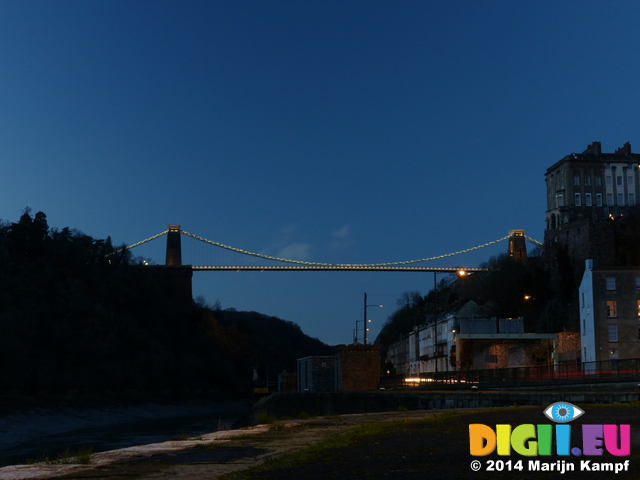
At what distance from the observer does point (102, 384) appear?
80250 millimetres

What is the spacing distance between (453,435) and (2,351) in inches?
2373

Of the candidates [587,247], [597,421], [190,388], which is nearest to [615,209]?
[587,247]

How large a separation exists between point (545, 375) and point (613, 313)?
52.0ft

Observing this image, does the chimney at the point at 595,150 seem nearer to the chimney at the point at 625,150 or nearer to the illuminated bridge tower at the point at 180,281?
the chimney at the point at 625,150

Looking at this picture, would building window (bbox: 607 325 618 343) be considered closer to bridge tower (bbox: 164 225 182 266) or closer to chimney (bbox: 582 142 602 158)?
chimney (bbox: 582 142 602 158)

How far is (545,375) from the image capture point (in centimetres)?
3966

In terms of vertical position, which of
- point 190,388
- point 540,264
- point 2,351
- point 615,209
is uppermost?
point 615,209

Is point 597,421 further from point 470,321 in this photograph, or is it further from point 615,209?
point 615,209

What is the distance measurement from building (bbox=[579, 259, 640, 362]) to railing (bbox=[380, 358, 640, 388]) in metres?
9.66

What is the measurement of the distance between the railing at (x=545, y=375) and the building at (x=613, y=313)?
966cm

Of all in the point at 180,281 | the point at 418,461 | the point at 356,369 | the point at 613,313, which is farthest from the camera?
the point at 180,281

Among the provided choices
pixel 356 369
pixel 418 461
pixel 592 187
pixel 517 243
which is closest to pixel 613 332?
pixel 356 369

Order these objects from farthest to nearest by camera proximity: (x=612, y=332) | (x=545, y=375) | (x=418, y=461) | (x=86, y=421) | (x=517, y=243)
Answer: (x=517, y=243) → (x=86, y=421) → (x=612, y=332) → (x=545, y=375) → (x=418, y=461)

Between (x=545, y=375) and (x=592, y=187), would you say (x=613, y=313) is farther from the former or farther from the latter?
(x=592, y=187)
